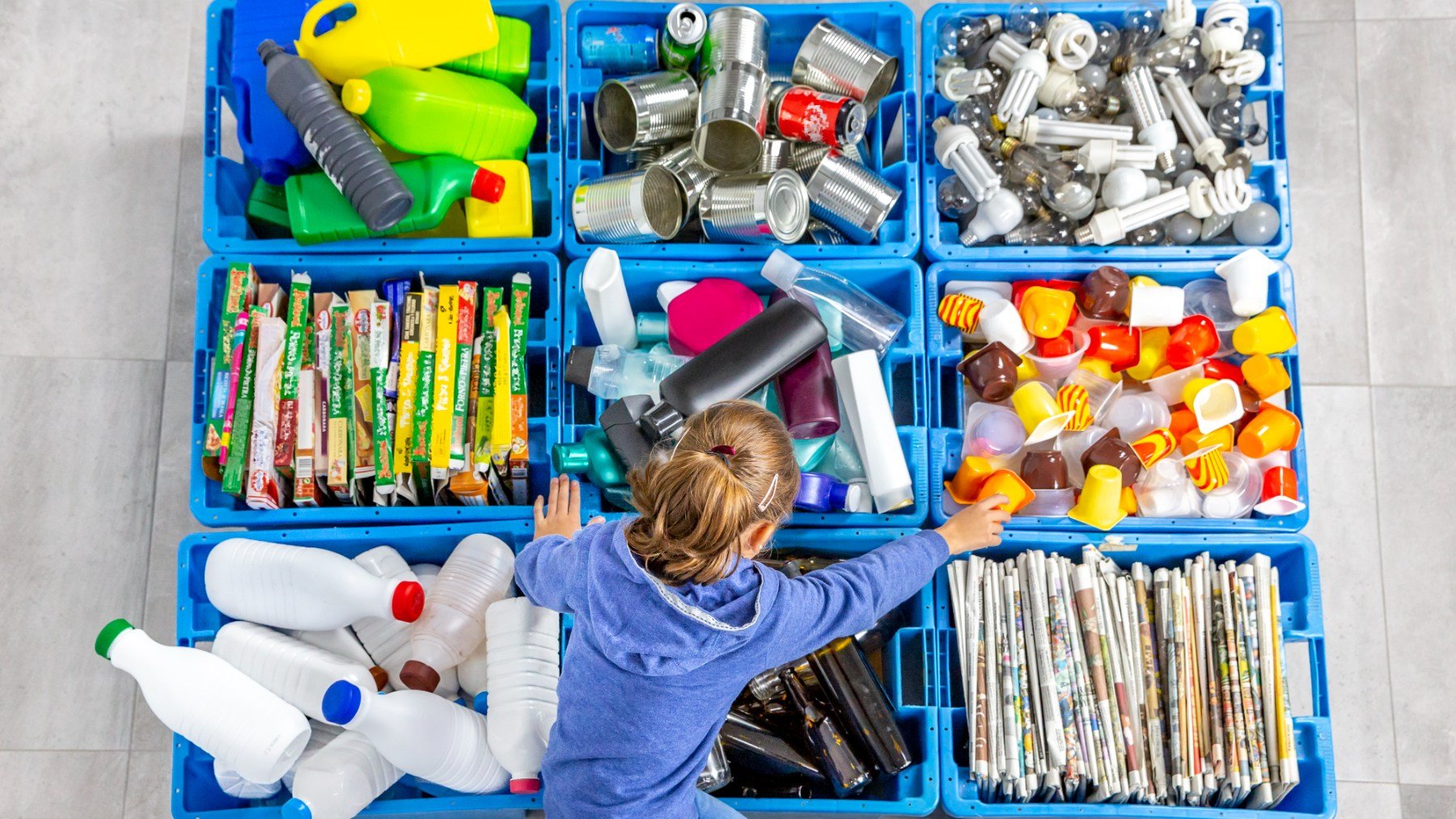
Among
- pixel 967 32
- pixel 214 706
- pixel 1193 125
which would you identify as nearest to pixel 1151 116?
pixel 1193 125

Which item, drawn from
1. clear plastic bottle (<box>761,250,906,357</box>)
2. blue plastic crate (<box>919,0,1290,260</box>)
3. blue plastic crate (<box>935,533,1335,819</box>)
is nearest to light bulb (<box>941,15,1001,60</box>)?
blue plastic crate (<box>919,0,1290,260</box>)

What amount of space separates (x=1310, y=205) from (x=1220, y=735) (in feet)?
3.05

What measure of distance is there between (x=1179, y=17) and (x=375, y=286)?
1272mm

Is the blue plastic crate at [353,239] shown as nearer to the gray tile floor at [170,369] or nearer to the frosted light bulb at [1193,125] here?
the gray tile floor at [170,369]

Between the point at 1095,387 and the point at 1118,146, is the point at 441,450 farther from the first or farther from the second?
the point at 1118,146

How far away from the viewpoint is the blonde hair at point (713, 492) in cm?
91

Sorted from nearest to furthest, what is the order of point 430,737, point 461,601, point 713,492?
point 713,492
point 430,737
point 461,601

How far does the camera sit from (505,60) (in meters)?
1.47

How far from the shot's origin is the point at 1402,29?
176 centimetres

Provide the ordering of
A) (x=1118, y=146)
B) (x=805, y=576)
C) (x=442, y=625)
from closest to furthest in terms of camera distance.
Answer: (x=805, y=576), (x=442, y=625), (x=1118, y=146)

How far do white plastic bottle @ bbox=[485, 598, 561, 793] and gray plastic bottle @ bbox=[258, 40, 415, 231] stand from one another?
57cm

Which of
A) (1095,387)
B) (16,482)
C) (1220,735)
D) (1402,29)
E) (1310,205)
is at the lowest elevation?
(1220,735)

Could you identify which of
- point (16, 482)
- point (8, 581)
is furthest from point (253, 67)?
point (8, 581)

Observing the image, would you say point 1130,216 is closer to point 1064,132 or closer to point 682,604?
point 1064,132
